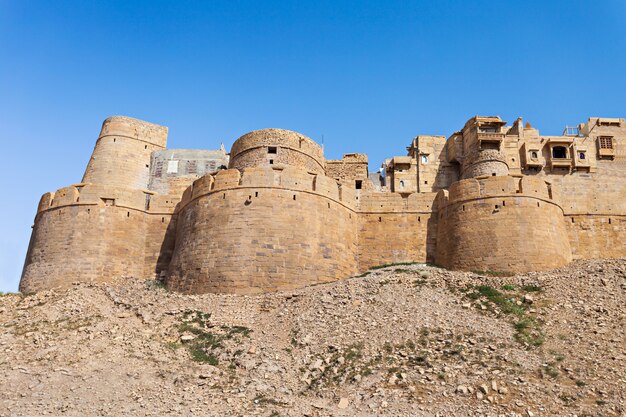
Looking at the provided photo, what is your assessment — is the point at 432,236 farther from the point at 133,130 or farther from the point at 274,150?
the point at 133,130

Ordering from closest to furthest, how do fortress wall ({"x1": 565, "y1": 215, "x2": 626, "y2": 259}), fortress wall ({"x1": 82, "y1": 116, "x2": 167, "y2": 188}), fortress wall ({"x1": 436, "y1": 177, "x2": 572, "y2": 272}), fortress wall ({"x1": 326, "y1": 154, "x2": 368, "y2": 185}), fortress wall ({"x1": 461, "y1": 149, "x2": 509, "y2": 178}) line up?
fortress wall ({"x1": 436, "y1": 177, "x2": 572, "y2": 272})
fortress wall ({"x1": 565, "y1": 215, "x2": 626, "y2": 259})
fortress wall ({"x1": 326, "y1": 154, "x2": 368, "y2": 185})
fortress wall ({"x1": 461, "y1": 149, "x2": 509, "y2": 178})
fortress wall ({"x1": 82, "y1": 116, "x2": 167, "y2": 188})

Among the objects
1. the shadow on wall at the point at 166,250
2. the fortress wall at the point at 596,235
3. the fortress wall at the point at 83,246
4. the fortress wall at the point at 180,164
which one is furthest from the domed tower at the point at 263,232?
the fortress wall at the point at 596,235

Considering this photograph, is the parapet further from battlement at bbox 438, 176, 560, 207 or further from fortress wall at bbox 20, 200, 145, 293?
battlement at bbox 438, 176, 560, 207

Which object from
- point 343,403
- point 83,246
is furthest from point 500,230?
point 83,246

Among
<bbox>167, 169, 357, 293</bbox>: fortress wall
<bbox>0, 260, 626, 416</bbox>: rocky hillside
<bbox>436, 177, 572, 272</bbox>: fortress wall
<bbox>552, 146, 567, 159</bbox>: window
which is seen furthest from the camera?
<bbox>552, 146, 567, 159</bbox>: window

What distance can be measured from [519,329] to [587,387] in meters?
2.79

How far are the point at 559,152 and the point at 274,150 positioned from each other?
14.1 meters

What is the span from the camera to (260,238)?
19.8 meters

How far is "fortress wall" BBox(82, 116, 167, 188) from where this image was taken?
2811 cm

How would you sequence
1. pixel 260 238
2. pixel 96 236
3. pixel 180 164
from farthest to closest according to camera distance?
pixel 180 164
pixel 96 236
pixel 260 238

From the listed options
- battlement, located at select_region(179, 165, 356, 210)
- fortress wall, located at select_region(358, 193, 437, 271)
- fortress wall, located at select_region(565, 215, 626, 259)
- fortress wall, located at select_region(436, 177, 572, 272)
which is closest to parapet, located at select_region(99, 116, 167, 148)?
battlement, located at select_region(179, 165, 356, 210)

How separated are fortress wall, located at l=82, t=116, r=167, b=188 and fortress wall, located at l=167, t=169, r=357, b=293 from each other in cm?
763

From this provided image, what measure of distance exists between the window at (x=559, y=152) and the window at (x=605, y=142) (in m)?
1.67

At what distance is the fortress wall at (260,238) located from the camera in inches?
758
